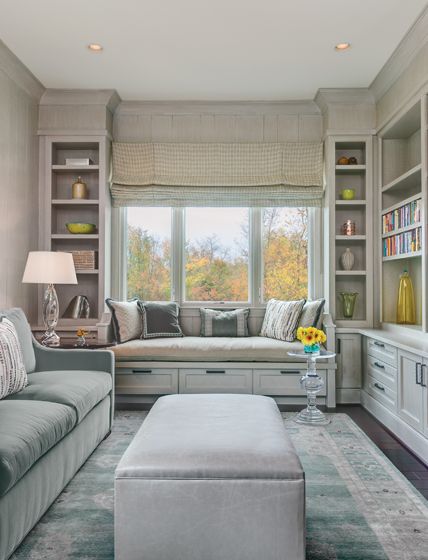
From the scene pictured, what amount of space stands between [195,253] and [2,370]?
272 cm

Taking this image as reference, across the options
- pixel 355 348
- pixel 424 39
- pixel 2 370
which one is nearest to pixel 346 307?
pixel 355 348

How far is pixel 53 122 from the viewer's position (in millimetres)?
4621

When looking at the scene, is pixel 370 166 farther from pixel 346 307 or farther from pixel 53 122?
pixel 53 122

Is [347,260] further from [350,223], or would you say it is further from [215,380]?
[215,380]

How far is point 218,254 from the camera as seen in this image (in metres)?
5.01

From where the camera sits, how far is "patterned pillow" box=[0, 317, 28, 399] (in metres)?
2.59

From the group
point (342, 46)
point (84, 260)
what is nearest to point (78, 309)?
point (84, 260)

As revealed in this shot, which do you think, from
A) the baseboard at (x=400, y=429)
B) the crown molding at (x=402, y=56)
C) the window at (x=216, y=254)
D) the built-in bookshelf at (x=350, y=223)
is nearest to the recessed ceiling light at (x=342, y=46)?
the crown molding at (x=402, y=56)

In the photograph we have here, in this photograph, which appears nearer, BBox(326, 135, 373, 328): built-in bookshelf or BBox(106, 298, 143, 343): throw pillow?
BBox(106, 298, 143, 343): throw pillow

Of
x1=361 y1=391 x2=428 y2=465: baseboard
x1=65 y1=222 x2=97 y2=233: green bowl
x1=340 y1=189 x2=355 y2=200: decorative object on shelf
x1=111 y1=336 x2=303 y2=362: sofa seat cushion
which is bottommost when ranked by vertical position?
x1=361 y1=391 x2=428 y2=465: baseboard

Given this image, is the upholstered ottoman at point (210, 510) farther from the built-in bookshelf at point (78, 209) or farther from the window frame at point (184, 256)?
the window frame at point (184, 256)

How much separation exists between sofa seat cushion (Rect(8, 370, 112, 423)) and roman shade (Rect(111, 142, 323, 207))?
2208 mm

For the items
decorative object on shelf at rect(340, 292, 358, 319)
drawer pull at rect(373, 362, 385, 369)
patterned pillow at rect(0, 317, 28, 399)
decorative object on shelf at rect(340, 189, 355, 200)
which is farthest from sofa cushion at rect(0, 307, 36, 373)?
decorative object on shelf at rect(340, 189, 355, 200)

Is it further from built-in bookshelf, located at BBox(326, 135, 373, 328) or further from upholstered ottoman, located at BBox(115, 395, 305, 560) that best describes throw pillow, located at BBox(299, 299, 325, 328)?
upholstered ottoman, located at BBox(115, 395, 305, 560)
